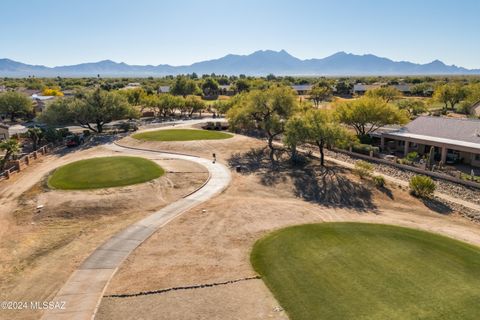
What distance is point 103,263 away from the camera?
66.1ft

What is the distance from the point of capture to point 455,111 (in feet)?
287

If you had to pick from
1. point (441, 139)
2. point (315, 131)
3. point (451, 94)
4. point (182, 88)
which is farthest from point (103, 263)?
point (182, 88)

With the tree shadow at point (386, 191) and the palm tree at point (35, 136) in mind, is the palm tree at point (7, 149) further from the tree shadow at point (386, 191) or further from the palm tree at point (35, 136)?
the tree shadow at point (386, 191)

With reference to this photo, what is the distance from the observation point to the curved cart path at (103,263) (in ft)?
52.4

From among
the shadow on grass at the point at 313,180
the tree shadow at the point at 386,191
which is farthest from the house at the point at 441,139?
the shadow on grass at the point at 313,180

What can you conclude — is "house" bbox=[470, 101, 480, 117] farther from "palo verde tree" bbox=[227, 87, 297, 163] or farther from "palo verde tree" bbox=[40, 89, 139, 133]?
"palo verde tree" bbox=[40, 89, 139, 133]

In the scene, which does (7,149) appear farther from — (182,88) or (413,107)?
(413,107)

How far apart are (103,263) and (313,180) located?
24.2 metres

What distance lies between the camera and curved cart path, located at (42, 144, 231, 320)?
52.4ft

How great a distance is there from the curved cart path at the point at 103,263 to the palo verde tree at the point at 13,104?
7009cm

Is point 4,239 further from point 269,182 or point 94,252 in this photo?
point 269,182

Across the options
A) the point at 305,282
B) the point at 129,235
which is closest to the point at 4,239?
the point at 129,235

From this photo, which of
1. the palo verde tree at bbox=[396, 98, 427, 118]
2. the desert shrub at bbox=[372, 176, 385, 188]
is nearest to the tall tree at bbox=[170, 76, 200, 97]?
the palo verde tree at bbox=[396, 98, 427, 118]

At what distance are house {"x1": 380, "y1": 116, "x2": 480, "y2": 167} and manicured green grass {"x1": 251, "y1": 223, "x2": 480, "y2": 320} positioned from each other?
2389 cm
